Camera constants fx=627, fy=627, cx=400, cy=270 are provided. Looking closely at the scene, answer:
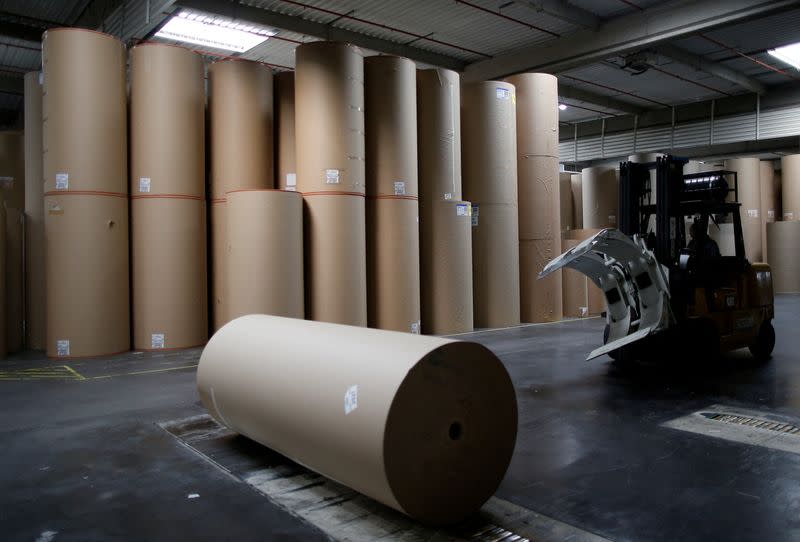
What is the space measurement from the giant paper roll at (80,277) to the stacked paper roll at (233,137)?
1.17m

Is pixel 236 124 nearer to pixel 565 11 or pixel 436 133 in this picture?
pixel 436 133

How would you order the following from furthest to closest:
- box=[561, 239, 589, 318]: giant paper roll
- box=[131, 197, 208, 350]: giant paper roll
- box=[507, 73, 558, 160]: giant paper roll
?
box=[561, 239, 589, 318]: giant paper roll < box=[507, 73, 558, 160]: giant paper roll < box=[131, 197, 208, 350]: giant paper roll

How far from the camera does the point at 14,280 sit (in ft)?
23.1

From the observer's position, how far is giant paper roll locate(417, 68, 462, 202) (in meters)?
8.15

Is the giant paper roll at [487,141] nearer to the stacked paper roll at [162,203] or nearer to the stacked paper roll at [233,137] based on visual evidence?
the stacked paper roll at [233,137]

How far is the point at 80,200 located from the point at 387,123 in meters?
3.49

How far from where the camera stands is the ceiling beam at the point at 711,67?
1181cm

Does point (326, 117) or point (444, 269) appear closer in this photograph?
point (326, 117)

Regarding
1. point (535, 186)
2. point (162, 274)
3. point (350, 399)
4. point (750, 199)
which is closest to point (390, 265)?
point (162, 274)

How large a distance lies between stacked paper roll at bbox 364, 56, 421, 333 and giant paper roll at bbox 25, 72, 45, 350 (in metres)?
3.78

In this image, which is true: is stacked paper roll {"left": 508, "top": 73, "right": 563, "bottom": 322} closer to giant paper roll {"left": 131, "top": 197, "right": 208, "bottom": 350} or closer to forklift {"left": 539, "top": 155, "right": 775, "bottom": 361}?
forklift {"left": 539, "top": 155, "right": 775, "bottom": 361}

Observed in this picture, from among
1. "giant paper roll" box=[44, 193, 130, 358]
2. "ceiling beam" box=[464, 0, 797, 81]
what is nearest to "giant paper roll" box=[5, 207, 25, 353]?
"giant paper roll" box=[44, 193, 130, 358]

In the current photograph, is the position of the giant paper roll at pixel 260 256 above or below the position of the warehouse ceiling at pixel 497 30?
below

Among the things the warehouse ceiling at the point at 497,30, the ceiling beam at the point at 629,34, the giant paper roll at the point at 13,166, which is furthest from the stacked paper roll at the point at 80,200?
the ceiling beam at the point at 629,34
